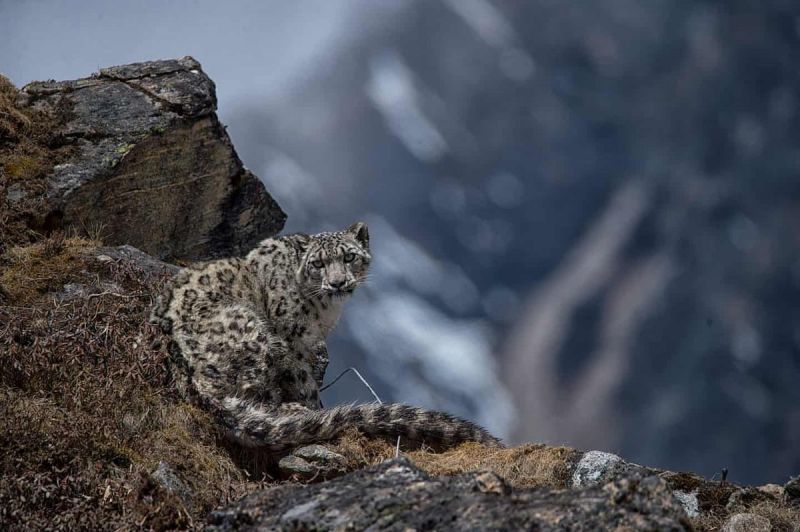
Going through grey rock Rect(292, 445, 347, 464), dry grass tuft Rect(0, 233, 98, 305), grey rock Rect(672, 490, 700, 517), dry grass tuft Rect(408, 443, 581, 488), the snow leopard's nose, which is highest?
the snow leopard's nose

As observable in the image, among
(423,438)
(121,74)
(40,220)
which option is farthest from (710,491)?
(121,74)

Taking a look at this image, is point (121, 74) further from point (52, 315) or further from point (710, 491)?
point (710, 491)

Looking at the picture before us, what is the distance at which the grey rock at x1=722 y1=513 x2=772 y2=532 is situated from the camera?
374 inches

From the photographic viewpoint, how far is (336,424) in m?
11.5

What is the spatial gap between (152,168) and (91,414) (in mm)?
9881

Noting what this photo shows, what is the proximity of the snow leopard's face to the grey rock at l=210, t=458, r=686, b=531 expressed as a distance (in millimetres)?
7358

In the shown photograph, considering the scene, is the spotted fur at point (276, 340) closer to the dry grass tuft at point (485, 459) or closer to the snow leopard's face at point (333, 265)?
the snow leopard's face at point (333, 265)

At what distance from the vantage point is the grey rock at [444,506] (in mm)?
5449

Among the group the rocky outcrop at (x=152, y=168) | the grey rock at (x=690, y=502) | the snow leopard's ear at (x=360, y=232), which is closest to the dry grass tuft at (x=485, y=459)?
the grey rock at (x=690, y=502)

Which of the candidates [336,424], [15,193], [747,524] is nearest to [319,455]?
[336,424]

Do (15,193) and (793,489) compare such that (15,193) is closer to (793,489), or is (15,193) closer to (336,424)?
(336,424)

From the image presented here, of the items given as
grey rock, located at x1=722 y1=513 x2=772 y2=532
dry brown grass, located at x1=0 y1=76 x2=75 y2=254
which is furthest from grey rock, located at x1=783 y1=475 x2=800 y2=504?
dry brown grass, located at x1=0 y1=76 x2=75 y2=254

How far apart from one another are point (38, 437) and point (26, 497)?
100cm

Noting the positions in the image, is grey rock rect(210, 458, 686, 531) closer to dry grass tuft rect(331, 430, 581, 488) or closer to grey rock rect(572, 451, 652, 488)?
dry grass tuft rect(331, 430, 581, 488)
